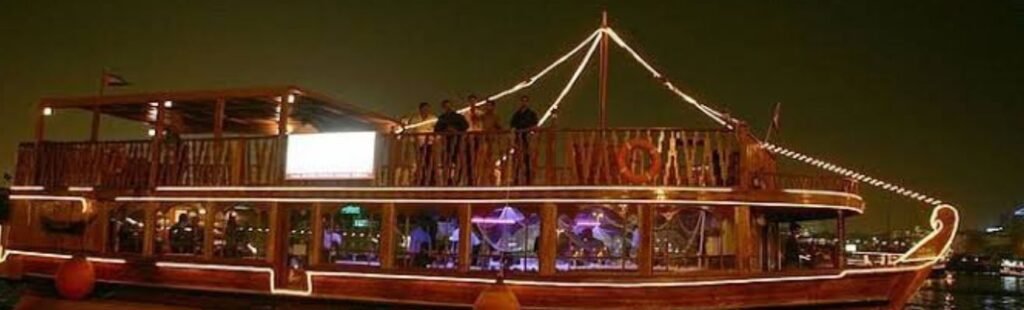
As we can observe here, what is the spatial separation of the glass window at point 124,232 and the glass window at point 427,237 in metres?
4.25

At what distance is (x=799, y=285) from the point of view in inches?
432

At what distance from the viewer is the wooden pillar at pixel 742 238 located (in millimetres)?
11000

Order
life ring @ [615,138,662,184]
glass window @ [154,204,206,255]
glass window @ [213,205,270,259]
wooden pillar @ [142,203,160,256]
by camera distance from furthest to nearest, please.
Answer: glass window @ [213,205,270,259]
glass window @ [154,204,206,255]
wooden pillar @ [142,203,160,256]
life ring @ [615,138,662,184]

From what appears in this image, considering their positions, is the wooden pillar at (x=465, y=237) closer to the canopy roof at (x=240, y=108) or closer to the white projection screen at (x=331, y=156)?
the white projection screen at (x=331, y=156)

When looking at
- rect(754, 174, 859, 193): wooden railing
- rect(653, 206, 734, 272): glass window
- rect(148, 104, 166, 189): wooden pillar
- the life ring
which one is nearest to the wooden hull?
rect(653, 206, 734, 272): glass window

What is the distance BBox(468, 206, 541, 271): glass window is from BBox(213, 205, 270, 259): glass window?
131 inches

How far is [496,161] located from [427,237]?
6.15 feet

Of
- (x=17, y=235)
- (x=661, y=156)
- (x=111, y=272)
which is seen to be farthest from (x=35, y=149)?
(x=661, y=156)

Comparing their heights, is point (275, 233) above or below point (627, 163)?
below

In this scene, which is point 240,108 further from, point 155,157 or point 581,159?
point 581,159

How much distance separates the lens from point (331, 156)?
12.1 metres

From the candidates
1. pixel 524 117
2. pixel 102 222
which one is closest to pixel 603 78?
pixel 524 117

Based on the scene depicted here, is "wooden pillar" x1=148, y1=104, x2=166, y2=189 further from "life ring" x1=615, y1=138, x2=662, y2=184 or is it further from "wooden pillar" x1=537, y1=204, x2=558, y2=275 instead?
"life ring" x1=615, y1=138, x2=662, y2=184

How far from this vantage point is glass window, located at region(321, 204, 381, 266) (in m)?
12.6
